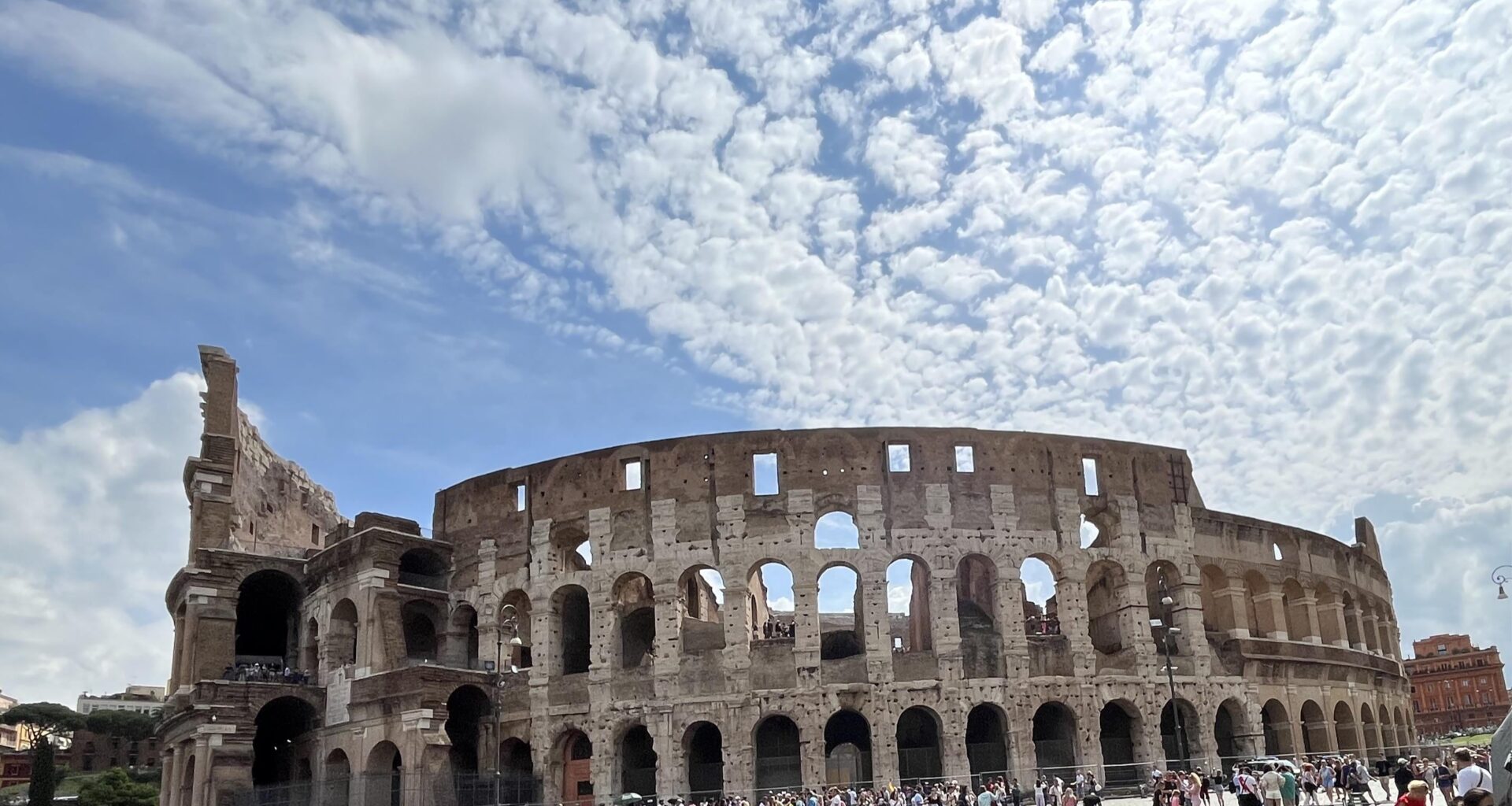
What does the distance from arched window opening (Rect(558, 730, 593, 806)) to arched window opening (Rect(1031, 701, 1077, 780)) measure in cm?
1223

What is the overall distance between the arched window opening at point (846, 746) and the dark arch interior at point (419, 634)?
12672 millimetres

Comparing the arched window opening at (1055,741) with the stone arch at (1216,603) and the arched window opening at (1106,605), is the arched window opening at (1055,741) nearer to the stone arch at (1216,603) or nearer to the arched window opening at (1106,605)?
the arched window opening at (1106,605)

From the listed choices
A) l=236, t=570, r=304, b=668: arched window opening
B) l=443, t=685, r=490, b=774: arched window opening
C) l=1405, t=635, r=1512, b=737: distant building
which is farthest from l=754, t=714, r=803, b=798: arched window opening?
l=1405, t=635, r=1512, b=737: distant building

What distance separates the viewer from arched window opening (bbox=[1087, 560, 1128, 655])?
35.6m

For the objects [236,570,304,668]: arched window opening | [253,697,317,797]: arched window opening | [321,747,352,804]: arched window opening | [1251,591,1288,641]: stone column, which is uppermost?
[236,570,304,668]: arched window opening

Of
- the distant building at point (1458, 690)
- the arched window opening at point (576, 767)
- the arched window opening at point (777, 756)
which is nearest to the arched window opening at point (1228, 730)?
the arched window opening at point (777, 756)

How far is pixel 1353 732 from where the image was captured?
3988 cm

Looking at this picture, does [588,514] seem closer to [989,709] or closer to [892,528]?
[892,528]

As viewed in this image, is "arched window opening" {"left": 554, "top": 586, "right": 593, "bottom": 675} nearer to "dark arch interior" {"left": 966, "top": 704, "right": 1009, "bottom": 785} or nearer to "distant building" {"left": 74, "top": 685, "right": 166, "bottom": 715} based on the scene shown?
"dark arch interior" {"left": 966, "top": 704, "right": 1009, "bottom": 785}

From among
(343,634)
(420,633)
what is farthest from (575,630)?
(343,634)

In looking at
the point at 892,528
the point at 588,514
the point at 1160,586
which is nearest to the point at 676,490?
the point at 588,514

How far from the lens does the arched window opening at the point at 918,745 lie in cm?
3325

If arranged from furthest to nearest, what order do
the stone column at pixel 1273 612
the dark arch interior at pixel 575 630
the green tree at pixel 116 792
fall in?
the green tree at pixel 116 792, the stone column at pixel 1273 612, the dark arch interior at pixel 575 630

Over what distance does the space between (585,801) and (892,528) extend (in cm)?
1125
